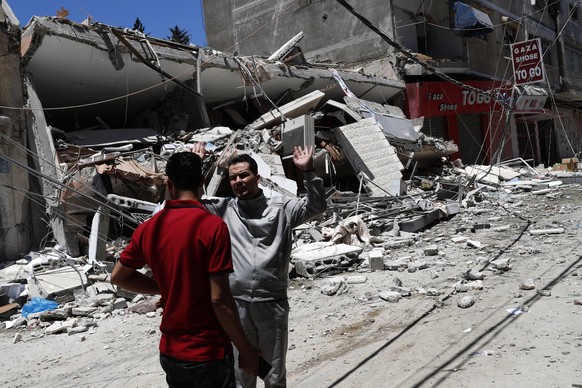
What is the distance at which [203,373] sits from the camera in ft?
6.02

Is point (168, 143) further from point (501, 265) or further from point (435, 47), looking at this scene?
point (435, 47)

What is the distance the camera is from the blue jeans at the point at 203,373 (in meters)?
1.83

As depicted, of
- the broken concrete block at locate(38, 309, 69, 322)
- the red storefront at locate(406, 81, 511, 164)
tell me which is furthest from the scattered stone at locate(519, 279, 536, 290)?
the red storefront at locate(406, 81, 511, 164)

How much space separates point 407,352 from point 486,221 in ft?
22.3

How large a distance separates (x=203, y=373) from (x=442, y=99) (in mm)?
18703

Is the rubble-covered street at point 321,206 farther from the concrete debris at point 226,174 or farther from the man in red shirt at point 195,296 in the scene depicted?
the man in red shirt at point 195,296

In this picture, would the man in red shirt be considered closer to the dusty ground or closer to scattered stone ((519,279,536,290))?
the dusty ground

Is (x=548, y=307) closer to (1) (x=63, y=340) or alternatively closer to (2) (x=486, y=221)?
(1) (x=63, y=340)

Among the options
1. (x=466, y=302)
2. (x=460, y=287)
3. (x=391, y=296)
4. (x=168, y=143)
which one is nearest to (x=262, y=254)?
(x=466, y=302)

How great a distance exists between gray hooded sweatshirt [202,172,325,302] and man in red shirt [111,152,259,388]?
23.9 inches

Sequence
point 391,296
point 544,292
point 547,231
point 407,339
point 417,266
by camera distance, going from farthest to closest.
Answer: point 547,231, point 417,266, point 391,296, point 544,292, point 407,339

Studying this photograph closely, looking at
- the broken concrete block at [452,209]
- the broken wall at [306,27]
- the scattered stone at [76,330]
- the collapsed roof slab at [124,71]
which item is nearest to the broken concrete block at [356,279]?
the scattered stone at [76,330]

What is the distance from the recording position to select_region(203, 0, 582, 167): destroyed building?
18688 mm

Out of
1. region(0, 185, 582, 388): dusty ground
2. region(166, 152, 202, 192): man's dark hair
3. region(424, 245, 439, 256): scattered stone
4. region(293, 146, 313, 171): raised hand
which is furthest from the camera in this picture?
region(424, 245, 439, 256): scattered stone
